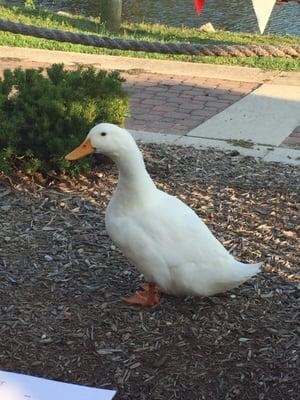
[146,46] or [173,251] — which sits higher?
[146,46]

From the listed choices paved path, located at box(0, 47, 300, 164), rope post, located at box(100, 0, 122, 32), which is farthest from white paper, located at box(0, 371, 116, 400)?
rope post, located at box(100, 0, 122, 32)

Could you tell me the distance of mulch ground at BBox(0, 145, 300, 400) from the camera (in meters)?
2.92

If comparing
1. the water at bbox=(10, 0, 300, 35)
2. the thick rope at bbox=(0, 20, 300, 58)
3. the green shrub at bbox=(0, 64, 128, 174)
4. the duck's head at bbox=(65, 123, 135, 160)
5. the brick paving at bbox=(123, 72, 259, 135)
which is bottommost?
the water at bbox=(10, 0, 300, 35)

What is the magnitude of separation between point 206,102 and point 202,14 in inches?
356

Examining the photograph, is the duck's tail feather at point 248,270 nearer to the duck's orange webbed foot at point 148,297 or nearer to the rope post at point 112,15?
the duck's orange webbed foot at point 148,297

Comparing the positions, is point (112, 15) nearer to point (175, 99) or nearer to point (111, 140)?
point (175, 99)

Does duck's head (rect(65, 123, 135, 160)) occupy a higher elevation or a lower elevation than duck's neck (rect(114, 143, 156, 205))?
higher

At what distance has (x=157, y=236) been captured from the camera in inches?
123

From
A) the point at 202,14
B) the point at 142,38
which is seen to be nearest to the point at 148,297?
the point at 142,38

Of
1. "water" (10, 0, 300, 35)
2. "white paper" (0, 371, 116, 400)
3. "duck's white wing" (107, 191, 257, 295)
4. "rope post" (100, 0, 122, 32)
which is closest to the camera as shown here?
"white paper" (0, 371, 116, 400)

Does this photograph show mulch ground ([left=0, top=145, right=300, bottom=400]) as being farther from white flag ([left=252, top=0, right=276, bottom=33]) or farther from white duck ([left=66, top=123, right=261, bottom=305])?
white flag ([left=252, top=0, right=276, bottom=33])

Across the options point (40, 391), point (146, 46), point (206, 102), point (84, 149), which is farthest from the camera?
point (206, 102)

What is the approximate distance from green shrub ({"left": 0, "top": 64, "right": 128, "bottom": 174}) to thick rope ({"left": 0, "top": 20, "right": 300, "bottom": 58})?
0.93ft

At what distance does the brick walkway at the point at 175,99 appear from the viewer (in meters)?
6.11
